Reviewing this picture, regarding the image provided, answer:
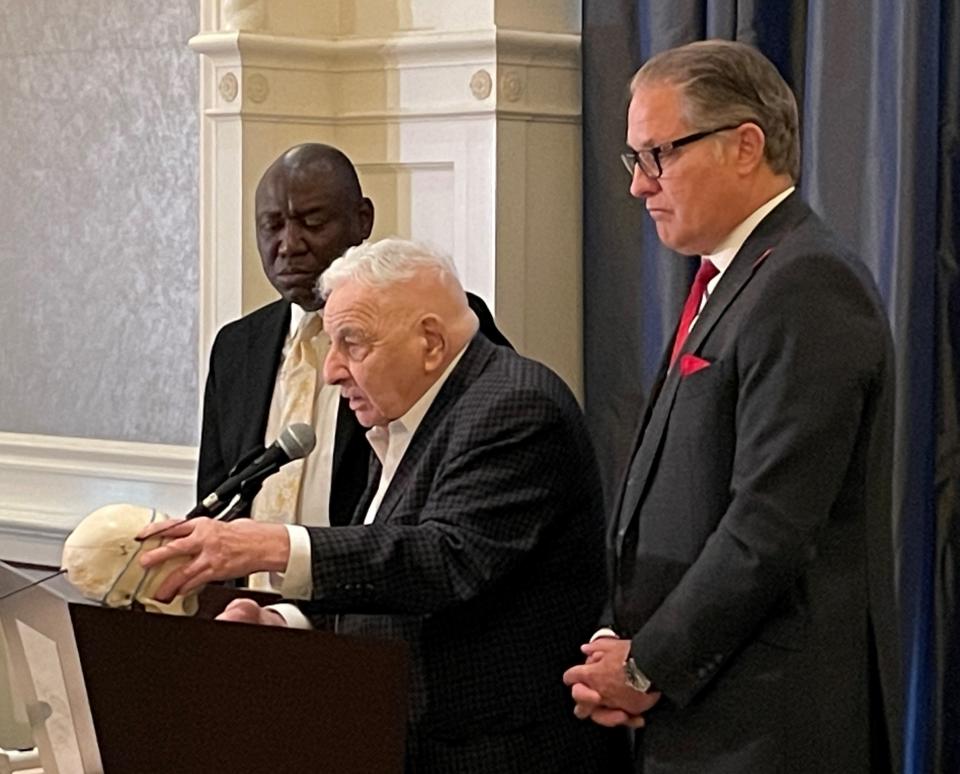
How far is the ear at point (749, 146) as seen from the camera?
217 centimetres

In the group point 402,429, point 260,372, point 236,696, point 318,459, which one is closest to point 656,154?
point 402,429

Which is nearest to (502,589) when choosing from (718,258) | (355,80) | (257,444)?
(718,258)

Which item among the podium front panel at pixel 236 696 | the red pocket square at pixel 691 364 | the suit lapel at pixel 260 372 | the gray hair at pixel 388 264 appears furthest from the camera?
the suit lapel at pixel 260 372

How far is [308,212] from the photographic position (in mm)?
3041

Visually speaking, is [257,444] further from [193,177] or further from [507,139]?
[193,177]

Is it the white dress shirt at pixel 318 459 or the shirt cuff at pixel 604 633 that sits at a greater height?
the white dress shirt at pixel 318 459

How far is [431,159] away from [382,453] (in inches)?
47.7

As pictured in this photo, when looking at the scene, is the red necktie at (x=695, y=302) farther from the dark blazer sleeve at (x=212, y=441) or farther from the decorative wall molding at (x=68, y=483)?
the decorative wall molding at (x=68, y=483)

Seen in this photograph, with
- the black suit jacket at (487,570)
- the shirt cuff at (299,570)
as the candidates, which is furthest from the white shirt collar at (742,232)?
the shirt cuff at (299,570)

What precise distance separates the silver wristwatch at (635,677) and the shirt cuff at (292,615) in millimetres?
446

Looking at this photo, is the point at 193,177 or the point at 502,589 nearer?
the point at 502,589

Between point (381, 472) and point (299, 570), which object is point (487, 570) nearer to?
point (299, 570)

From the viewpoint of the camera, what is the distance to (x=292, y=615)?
7.76 feet

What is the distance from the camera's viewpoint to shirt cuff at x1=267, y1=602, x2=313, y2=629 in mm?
2342
